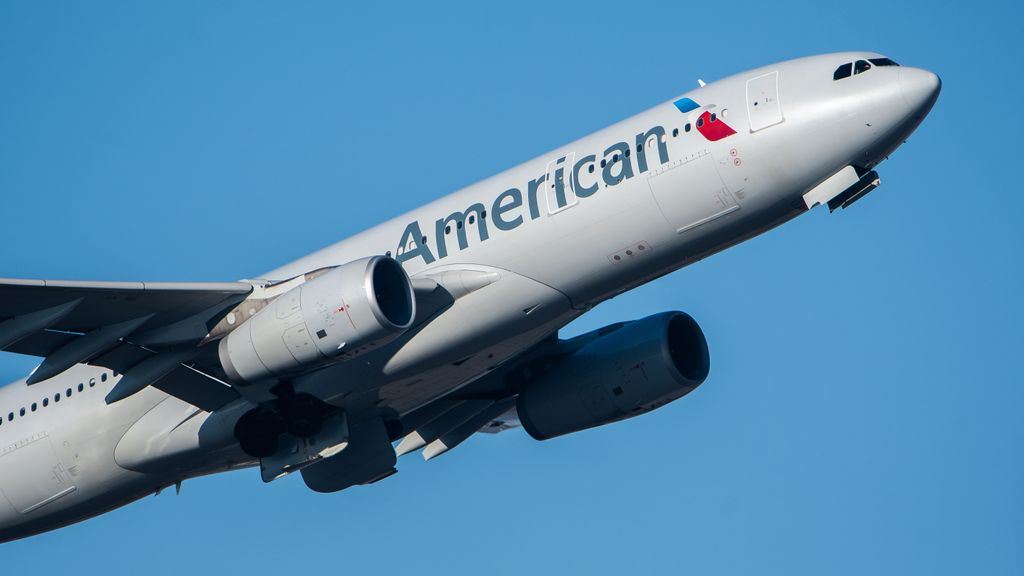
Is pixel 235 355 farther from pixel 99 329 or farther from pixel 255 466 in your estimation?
pixel 255 466

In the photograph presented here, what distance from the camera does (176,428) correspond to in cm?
3136

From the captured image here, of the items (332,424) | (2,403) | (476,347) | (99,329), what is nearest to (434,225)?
(476,347)

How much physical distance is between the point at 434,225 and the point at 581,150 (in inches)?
127

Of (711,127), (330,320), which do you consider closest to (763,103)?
(711,127)

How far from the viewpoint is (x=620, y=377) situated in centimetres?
3384

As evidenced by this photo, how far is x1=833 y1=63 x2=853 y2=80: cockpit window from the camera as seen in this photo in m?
28.2

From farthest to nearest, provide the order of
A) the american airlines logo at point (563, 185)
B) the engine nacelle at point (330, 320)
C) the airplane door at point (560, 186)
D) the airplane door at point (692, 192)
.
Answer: the airplane door at point (560, 186)
the american airlines logo at point (563, 185)
the airplane door at point (692, 192)
the engine nacelle at point (330, 320)

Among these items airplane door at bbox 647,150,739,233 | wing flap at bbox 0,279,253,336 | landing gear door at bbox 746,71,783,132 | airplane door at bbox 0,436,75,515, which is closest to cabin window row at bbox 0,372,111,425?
airplane door at bbox 0,436,75,515

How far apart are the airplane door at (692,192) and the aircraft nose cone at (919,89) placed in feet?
11.8

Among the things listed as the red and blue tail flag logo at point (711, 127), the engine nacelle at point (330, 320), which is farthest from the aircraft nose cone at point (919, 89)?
the engine nacelle at point (330, 320)

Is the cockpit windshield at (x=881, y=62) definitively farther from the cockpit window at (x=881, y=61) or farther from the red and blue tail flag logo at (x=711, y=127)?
the red and blue tail flag logo at (x=711, y=127)

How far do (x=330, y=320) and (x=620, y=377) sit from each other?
8636 millimetres

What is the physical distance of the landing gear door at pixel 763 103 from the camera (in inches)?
1105

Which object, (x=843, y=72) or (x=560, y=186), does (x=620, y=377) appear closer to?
(x=560, y=186)
